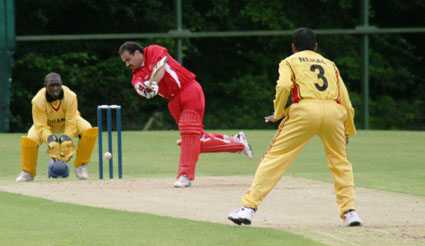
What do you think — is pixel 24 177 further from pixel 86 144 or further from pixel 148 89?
pixel 148 89

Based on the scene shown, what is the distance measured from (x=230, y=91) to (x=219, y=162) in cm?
1409

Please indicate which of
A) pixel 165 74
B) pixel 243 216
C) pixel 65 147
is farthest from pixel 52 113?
pixel 243 216

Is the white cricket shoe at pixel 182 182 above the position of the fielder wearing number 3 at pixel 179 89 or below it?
below

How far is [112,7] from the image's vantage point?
2666cm

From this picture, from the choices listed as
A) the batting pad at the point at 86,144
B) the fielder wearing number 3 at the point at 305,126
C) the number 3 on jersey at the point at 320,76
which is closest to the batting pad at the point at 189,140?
the batting pad at the point at 86,144

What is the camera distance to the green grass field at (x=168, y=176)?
700 cm

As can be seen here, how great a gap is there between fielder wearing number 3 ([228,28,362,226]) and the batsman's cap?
16.2 ft

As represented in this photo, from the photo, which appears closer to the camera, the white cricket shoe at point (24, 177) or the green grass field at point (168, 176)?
the green grass field at point (168, 176)

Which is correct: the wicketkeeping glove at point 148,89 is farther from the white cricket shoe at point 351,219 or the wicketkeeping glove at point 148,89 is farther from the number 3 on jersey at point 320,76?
the white cricket shoe at point 351,219

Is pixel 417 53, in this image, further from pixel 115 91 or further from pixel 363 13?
pixel 115 91

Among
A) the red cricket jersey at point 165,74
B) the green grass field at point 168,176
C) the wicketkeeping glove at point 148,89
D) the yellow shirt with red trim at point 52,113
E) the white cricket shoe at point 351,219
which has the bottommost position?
the green grass field at point 168,176

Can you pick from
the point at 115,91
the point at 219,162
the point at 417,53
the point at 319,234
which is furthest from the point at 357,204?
the point at 417,53

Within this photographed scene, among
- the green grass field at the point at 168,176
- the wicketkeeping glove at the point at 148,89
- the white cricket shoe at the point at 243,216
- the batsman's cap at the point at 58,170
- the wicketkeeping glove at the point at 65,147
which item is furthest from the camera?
the batsman's cap at the point at 58,170

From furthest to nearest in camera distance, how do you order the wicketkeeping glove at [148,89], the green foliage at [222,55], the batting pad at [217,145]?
1. the green foliage at [222,55]
2. the batting pad at [217,145]
3. the wicketkeeping glove at [148,89]
